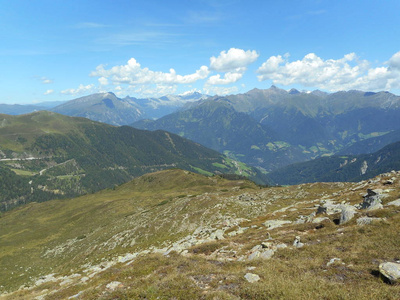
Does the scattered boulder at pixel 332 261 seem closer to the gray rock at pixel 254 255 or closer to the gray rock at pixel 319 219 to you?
the gray rock at pixel 254 255

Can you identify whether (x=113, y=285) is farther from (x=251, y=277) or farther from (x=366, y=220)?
(x=366, y=220)

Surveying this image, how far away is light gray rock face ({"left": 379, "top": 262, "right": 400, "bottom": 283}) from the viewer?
12.3m

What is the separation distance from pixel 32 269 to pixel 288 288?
81390 mm

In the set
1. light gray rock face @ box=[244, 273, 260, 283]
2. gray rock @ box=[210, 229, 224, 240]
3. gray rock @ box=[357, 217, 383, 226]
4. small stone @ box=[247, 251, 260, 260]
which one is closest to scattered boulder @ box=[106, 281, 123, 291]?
light gray rock face @ box=[244, 273, 260, 283]

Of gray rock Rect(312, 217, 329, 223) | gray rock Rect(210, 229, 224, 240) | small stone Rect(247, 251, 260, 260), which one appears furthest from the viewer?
gray rock Rect(210, 229, 224, 240)

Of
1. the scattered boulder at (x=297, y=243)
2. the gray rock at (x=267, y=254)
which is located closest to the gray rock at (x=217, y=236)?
the scattered boulder at (x=297, y=243)

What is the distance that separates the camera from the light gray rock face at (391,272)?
12.3 meters

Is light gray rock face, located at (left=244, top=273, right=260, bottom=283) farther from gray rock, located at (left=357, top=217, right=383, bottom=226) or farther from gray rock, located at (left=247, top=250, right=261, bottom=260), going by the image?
gray rock, located at (left=357, top=217, right=383, bottom=226)

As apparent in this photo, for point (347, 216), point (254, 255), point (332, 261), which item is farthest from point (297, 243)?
point (347, 216)

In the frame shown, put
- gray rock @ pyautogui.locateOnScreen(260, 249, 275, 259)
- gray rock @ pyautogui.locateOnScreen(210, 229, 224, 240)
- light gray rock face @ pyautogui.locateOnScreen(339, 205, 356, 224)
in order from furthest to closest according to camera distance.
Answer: gray rock @ pyautogui.locateOnScreen(210, 229, 224, 240)
light gray rock face @ pyautogui.locateOnScreen(339, 205, 356, 224)
gray rock @ pyautogui.locateOnScreen(260, 249, 275, 259)

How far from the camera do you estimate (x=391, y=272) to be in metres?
12.8

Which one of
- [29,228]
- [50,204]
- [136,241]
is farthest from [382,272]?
[50,204]

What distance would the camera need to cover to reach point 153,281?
17.2m

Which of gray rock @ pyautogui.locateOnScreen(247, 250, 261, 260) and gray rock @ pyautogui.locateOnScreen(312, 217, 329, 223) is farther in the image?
gray rock @ pyautogui.locateOnScreen(312, 217, 329, 223)
